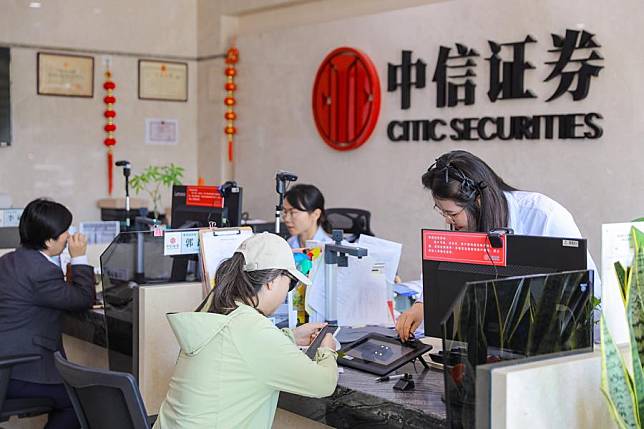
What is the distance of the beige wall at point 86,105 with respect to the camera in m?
7.32

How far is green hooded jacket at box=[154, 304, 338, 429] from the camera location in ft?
7.72

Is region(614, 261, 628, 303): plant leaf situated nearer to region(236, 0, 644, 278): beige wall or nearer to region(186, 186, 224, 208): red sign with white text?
region(186, 186, 224, 208): red sign with white text

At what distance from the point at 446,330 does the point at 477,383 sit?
0.17m

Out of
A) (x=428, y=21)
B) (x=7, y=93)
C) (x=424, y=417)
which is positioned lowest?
(x=424, y=417)

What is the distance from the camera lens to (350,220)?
5.94 meters

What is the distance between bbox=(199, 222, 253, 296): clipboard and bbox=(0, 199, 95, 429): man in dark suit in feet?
2.83

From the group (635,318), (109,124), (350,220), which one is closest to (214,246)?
(635,318)

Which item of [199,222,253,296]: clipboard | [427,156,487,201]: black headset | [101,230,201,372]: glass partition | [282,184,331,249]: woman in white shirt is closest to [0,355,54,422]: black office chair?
[101,230,201,372]: glass partition

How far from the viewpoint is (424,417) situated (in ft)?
7.79

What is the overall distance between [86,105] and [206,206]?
12.6ft

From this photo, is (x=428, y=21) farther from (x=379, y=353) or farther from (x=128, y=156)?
(x=379, y=353)

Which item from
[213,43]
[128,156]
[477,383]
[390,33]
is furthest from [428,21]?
[477,383]

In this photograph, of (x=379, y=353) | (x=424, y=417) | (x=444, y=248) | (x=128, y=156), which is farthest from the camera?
(x=128, y=156)

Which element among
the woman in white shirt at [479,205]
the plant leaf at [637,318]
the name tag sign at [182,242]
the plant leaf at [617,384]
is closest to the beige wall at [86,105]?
the name tag sign at [182,242]
